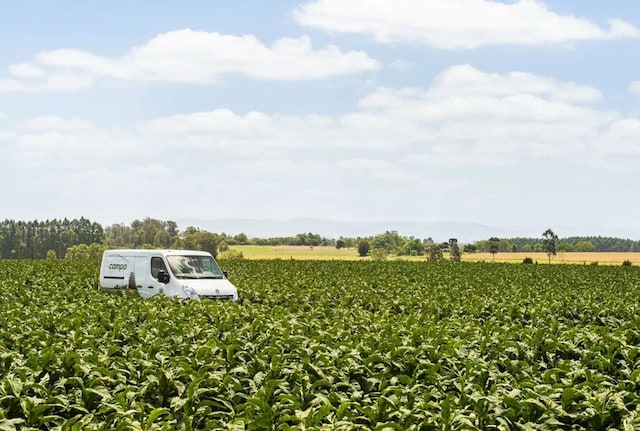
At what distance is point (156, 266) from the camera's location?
22.7 metres

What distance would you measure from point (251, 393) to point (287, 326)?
4.01 m

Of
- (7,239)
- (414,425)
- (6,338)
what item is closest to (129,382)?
(6,338)

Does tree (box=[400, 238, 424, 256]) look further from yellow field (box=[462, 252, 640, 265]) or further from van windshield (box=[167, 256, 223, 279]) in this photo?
van windshield (box=[167, 256, 223, 279])

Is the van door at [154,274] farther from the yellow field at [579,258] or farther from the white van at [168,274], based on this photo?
the yellow field at [579,258]

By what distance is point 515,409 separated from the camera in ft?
23.5

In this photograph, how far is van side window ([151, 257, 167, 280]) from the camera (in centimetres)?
2247

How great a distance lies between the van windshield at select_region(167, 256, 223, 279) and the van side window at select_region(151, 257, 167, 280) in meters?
0.26

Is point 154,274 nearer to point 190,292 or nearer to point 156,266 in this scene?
point 156,266

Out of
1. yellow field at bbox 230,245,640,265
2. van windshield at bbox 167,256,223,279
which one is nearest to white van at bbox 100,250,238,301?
van windshield at bbox 167,256,223,279

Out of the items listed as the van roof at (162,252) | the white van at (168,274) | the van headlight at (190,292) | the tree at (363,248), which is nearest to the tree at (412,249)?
the tree at (363,248)

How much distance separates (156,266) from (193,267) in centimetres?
117

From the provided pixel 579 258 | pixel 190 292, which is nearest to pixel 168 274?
pixel 190 292

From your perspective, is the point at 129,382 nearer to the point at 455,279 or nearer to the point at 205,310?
the point at 205,310

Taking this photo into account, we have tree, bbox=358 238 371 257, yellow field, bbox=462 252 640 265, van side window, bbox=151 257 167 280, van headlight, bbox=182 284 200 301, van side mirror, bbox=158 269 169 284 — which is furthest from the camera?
tree, bbox=358 238 371 257
